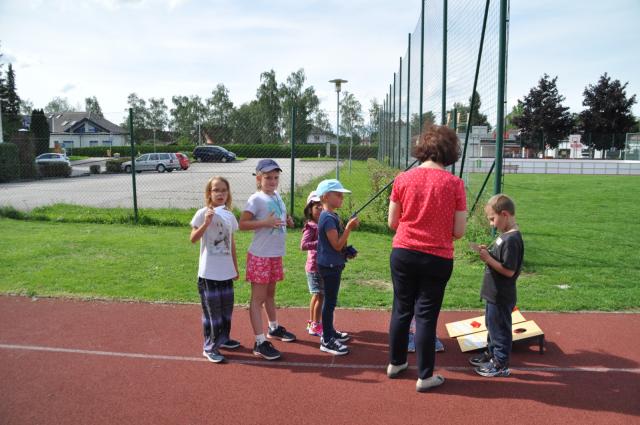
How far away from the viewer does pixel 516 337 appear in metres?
4.48

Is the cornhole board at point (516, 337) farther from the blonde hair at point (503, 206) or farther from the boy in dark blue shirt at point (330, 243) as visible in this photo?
the blonde hair at point (503, 206)

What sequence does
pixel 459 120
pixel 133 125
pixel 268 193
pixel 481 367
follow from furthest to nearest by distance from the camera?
pixel 133 125, pixel 459 120, pixel 268 193, pixel 481 367

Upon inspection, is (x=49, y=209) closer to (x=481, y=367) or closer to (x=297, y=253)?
(x=297, y=253)

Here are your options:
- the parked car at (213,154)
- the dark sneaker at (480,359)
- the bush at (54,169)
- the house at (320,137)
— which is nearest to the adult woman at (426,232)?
the dark sneaker at (480,359)

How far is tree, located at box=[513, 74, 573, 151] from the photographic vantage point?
63031 millimetres

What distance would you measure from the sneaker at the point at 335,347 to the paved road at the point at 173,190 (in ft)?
23.8

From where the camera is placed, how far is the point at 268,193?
444cm

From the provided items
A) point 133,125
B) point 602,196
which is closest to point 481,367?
point 133,125

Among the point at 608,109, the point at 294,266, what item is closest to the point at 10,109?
the point at 294,266

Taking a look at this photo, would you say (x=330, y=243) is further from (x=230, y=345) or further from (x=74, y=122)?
(x=74, y=122)

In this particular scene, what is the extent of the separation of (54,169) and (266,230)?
24515 millimetres

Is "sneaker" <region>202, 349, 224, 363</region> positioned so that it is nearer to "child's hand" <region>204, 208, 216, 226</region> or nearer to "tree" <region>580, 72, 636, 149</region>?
"child's hand" <region>204, 208, 216, 226</region>

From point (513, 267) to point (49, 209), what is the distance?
1242cm

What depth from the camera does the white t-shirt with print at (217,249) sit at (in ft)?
14.1
